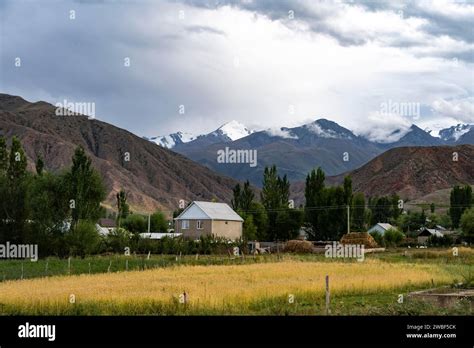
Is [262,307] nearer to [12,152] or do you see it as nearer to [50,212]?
[50,212]

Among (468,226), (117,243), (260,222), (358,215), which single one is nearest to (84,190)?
(117,243)

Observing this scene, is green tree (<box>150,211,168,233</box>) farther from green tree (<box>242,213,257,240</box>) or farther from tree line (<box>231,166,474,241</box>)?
green tree (<box>242,213,257,240</box>)

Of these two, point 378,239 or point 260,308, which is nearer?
point 260,308

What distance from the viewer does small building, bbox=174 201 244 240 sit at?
86875 millimetres

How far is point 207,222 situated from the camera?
8694 cm

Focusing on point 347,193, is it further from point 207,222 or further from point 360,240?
point 207,222

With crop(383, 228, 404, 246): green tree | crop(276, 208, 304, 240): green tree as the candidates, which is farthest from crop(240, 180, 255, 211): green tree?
crop(383, 228, 404, 246): green tree

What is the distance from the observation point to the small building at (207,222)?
86.9 meters

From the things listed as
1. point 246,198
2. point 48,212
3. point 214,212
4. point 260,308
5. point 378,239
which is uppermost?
point 246,198

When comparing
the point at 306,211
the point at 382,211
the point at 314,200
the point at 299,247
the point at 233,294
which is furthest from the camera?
the point at 382,211

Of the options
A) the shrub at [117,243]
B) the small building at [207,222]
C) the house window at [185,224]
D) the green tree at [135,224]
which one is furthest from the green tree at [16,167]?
the green tree at [135,224]

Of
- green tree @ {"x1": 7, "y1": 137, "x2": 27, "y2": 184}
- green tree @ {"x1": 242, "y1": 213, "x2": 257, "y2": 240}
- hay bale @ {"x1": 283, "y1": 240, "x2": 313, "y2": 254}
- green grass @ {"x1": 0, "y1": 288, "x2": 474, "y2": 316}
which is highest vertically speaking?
green tree @ {"x1": 7, "y1": 137, "x2": 27, "y2": 184}

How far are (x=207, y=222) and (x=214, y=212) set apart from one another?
224cm

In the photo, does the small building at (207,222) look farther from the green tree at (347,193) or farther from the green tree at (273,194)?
the green tree at (347,193)
